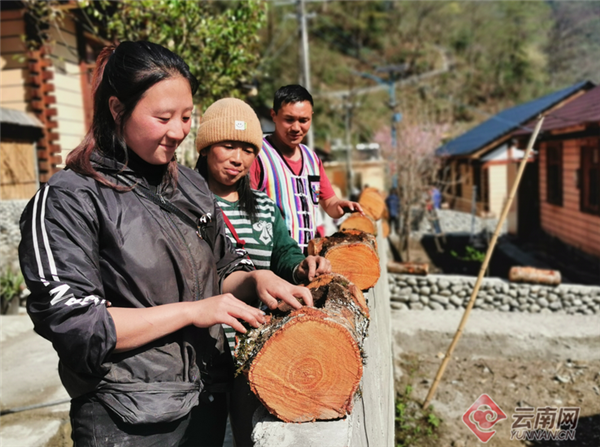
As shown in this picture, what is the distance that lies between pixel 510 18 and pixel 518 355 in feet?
183

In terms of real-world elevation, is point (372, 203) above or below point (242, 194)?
below

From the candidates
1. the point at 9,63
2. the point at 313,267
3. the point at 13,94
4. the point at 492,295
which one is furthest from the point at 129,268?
the point at 9,63

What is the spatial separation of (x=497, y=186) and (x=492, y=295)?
15.0 m

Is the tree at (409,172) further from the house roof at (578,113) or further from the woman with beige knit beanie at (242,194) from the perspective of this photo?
the woman with beige knit beanie at (242,194)

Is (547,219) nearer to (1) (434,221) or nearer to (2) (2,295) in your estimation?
(1) (434,221)

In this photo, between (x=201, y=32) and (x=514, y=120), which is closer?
(x=201, y=32)

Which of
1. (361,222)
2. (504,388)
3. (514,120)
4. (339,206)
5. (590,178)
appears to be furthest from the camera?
(514,120)

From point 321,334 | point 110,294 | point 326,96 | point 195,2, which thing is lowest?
point 321,334

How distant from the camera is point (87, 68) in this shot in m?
9.53

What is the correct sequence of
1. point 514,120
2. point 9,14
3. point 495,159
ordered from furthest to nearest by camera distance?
point 495,159, point 514,120, point 9,14

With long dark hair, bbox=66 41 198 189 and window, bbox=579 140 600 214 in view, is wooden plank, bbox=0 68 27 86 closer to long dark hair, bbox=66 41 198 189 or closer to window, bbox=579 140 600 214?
long dark hair, bbox=66 41 198 189

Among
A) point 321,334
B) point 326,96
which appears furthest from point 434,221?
point 326,96

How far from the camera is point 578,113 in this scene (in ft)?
37.4

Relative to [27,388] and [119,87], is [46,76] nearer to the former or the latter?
[27,388]
